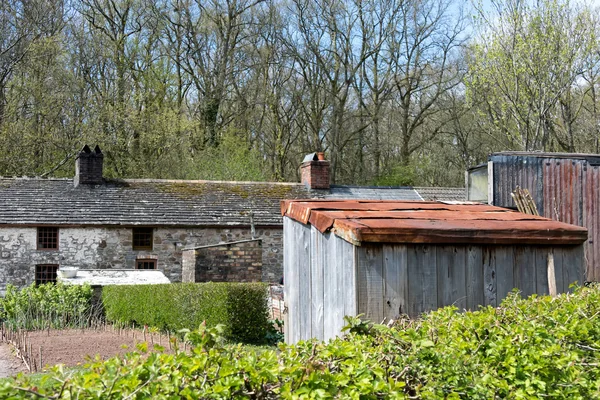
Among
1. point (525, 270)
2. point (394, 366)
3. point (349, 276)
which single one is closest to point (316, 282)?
point (349, 276)

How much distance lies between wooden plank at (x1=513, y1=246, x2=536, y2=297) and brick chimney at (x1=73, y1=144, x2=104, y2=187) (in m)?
25.1

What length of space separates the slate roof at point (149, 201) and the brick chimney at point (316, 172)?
35 cm

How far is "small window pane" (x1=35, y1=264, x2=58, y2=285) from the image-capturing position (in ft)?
86.8

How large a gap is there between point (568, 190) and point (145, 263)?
1748 centimetres

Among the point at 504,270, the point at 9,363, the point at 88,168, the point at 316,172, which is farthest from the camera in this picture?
the point at 316,172

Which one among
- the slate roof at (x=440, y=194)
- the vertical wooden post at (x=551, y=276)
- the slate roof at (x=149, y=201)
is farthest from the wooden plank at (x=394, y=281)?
the slate roof at (x=440, y=194)

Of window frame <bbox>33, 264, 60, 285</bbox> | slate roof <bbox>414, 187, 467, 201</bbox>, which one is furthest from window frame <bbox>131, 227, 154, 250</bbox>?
slate roof <bbox>414, 187, 467, 201</bbox>

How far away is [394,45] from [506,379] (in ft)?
129

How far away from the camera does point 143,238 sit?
27.5 metres

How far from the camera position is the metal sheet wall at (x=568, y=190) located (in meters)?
14.5

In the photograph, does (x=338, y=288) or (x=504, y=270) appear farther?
(x=504, y=270)

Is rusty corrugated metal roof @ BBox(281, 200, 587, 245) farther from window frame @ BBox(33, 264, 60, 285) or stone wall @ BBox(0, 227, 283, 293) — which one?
window frame @ BBox(33, 264, 60, 285)

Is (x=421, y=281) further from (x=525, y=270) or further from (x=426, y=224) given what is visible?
(x=525, y=270)

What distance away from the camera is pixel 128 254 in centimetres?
2700
